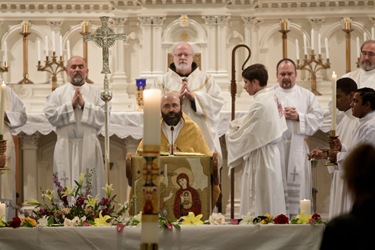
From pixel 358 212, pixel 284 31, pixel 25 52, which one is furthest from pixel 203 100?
pixel 358 212

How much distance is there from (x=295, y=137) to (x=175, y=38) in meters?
3.18

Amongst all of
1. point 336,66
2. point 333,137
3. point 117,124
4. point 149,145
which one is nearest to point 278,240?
point 333,137

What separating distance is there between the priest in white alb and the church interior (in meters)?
2.64

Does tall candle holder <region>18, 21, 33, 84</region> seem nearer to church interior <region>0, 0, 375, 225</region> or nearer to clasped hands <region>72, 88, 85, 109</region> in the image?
church interior <region>0, 0, 375, 225</region>

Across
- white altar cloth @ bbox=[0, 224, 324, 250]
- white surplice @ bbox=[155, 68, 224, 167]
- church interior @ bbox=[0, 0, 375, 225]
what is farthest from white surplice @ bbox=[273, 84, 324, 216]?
white altar cloth @ bbox=[0, 224, 324, 250]

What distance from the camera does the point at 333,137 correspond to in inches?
276

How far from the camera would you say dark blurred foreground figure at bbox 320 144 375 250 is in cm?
340

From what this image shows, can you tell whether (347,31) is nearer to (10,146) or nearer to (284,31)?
(284,31)

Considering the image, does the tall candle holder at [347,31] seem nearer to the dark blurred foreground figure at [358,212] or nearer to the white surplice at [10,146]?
the white surplice at [10,146]

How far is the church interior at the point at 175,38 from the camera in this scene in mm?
12773

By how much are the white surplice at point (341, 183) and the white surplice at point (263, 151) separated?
0.81 meters

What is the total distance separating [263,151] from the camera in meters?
9.52

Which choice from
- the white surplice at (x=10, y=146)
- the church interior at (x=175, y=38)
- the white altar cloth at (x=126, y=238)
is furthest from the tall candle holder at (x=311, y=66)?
the white altar cloth at (x=126, y=238)

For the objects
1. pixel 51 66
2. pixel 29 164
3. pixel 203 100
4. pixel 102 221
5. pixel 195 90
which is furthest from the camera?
pixel 51 66
